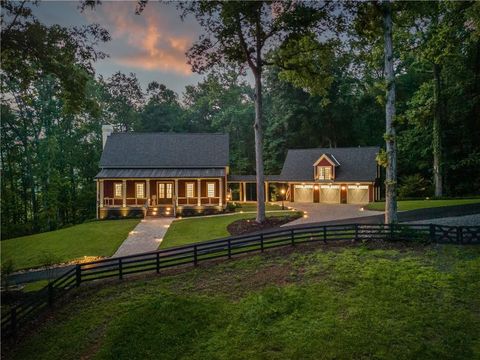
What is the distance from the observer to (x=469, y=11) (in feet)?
50.7

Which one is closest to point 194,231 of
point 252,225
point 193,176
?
point 252,225

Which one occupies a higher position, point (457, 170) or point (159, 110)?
point (159, 110)

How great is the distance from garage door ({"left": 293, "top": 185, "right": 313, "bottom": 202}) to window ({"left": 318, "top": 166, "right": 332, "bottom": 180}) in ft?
6.02

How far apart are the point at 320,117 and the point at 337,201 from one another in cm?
1622

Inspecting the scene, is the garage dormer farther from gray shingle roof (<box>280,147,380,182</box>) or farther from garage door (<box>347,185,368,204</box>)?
garage door (<box>347,185,368,204</box>)

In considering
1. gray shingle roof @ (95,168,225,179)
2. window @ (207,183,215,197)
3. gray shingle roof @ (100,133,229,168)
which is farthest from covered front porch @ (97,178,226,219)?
gray shingle roof @ (100,133,229,168)

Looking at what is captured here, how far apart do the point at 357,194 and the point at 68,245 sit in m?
29.3

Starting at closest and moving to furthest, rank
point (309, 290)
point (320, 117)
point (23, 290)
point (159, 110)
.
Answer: point (309, 290)
point (23, 290)
point (320, 117)
point (159, 110)

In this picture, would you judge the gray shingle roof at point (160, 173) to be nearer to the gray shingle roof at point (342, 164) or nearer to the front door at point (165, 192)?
the front door at point (165, 192)

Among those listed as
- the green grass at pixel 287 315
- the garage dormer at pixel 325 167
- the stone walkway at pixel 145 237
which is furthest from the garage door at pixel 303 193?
the green grass at pixel 287 315

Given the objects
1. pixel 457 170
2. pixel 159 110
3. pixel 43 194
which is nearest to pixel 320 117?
pixel 457 170

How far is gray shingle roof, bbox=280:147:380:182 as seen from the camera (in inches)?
1422

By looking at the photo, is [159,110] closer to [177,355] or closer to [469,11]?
[469,11]

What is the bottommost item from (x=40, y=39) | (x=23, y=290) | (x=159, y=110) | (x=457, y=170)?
(x=23, y=290)
